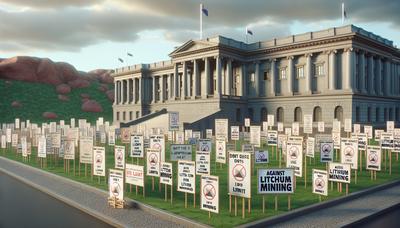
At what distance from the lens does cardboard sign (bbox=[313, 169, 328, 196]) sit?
1498 cm

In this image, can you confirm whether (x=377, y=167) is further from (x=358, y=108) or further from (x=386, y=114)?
(x=386, y=114)

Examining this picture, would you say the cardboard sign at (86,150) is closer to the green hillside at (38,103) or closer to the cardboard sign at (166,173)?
the cardboard sign at (166,173)

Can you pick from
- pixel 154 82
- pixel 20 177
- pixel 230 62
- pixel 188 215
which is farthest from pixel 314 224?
pixel 154 82

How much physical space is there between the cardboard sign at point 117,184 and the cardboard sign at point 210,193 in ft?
12.2

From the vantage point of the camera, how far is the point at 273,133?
27.4 m

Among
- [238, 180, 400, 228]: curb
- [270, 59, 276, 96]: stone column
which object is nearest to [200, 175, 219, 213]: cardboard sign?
[238, 180, 400, 228]: curb

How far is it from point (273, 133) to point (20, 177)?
18.3 metres

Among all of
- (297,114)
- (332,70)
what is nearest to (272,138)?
(332,70)

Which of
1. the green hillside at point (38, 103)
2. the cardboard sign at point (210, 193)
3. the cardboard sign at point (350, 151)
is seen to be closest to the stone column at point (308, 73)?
the cardboard sign at point (350, 151)

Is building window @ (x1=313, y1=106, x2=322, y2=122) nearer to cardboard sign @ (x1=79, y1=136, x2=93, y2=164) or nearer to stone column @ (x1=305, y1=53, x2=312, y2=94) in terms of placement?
stone column @ (x1=305, y1=53, x2=312, y2=94)

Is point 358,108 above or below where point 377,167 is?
above

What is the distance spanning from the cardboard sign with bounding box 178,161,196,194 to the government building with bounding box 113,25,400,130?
3377 centimetres

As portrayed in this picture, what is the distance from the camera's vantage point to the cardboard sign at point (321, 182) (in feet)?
49.2

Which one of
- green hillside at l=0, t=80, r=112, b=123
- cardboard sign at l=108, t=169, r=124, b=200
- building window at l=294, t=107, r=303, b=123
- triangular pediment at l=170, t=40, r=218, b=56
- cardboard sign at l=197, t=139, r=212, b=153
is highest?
triangular pediment at l=170, t=40, r=218, b=56
